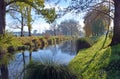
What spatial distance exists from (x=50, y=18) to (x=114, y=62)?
13.8m

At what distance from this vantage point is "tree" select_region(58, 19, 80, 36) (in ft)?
394

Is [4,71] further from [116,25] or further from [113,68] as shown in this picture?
[116,25]

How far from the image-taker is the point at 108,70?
1177 cm

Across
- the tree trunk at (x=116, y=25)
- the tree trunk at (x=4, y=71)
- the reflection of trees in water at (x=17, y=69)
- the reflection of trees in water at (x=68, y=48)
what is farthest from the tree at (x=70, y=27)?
the tree trunk at (x=4, y=71)

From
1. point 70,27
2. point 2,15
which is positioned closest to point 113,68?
point 2,15

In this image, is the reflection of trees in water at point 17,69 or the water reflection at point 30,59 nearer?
the reflection of trees in water at point 17,69

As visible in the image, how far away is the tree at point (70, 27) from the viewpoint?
120238 millimetres

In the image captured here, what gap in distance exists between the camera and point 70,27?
4788 inches

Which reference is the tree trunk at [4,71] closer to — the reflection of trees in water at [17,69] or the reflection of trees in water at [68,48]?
the reflection of trees in water at [17,69]

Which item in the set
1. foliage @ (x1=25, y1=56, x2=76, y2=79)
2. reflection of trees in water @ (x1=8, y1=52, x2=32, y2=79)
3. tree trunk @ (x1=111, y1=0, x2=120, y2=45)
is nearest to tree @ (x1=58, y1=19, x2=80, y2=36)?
tree trunk @ (x1=111, y1=0, x2=120, y2=45)

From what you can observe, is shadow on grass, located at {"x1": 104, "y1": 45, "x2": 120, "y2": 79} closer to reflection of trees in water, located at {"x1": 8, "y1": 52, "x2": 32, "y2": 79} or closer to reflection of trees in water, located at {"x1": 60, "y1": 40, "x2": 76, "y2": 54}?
reflection of trees in water, located at {"x1": 8, "y1": 52, "x2": 32, "y2": 79}

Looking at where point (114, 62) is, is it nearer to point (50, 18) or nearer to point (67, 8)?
point (67, 8)

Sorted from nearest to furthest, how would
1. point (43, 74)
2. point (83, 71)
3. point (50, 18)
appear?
point (43, 74) → point (83, 71) → point (50, 18)

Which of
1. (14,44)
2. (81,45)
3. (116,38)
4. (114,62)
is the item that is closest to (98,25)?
(81,45)
